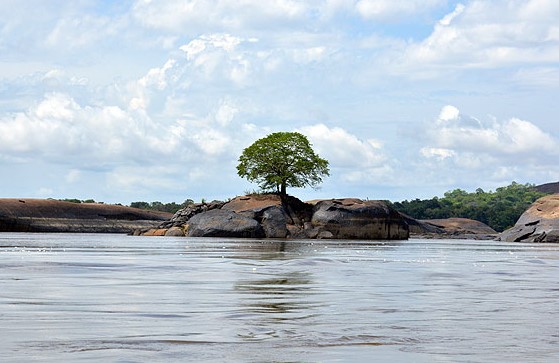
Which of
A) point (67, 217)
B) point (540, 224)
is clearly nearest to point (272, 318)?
point (540, 224)

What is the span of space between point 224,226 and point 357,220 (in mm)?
14070

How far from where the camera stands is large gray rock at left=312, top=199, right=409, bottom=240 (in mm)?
100750

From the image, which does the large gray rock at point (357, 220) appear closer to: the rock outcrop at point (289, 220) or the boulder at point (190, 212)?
the rock outcrop at point (289, 220)

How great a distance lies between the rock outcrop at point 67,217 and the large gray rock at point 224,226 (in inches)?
1386

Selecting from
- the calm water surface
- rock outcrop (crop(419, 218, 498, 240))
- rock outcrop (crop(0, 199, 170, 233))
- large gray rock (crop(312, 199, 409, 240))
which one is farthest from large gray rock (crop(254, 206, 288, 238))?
the calm water surface

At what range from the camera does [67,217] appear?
145500 mm

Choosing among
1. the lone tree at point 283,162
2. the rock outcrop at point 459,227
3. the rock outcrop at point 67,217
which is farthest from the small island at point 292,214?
the rock outcrop at point 459,227

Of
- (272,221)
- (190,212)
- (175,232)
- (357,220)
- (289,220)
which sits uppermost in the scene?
(190,212)

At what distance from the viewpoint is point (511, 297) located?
65.0 ft

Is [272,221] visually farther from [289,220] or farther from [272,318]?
[272,318]

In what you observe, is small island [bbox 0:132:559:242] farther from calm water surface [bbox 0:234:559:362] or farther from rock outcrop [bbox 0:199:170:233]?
calm water surface [bbox 0:234:559:362]

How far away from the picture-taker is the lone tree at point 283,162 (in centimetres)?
11012

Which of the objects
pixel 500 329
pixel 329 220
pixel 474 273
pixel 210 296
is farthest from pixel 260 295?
pixel 329 220

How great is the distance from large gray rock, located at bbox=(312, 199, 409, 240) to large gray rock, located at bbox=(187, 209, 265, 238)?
7506mm
